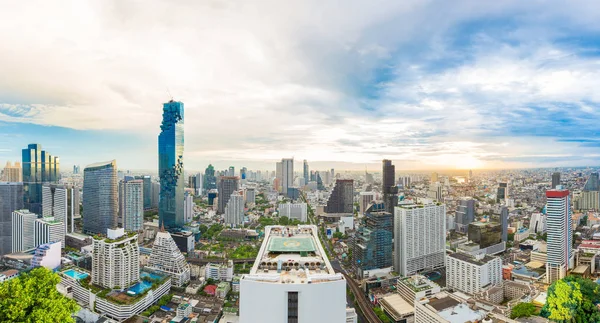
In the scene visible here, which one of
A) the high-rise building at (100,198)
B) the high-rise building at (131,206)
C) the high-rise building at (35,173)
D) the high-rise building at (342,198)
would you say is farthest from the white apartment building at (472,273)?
the high-rise building at (35,173)

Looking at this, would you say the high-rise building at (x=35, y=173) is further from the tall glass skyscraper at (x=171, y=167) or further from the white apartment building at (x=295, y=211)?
the white apartment building at (x=295, y=211)

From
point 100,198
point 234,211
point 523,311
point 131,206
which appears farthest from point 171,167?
point 523,311

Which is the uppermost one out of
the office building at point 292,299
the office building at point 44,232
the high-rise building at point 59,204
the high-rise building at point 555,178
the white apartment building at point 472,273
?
the high-rise building at point 555,178

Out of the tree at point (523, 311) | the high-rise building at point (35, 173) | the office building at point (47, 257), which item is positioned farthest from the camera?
the high-rise building at point (35, 173)

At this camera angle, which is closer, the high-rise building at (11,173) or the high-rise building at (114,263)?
the high-rise building at (114,263)

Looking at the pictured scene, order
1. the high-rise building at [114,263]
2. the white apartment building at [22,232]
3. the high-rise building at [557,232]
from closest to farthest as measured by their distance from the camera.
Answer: the high-rise building at [114,263], the high-rise building at [557,232], the white apartment building at [22,232]

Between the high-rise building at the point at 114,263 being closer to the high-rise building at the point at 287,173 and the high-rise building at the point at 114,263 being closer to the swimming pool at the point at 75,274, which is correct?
the swimming pool at the point at 75,274

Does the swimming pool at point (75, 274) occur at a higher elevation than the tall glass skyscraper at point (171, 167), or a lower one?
lower

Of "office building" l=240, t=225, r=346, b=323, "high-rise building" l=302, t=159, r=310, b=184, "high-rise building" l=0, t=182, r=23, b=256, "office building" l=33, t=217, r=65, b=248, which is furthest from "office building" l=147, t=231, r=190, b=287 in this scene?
"high-rise building" l=302, t=159, r=310, b=184
